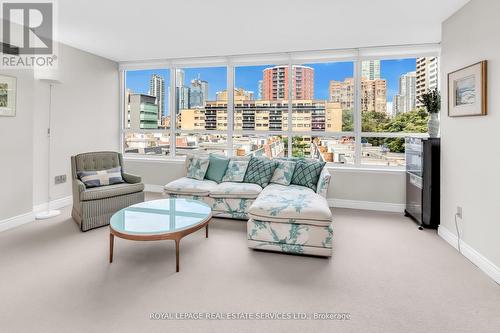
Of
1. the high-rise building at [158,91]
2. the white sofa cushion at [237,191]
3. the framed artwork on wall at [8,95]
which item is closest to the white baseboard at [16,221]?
the framed artwork on wall at [8,95]

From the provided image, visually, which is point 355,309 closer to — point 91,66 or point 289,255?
point 289,255

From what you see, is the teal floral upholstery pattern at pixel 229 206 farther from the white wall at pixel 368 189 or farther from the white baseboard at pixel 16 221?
the white baseboard at pixel 16 221

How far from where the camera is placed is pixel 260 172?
4312mm

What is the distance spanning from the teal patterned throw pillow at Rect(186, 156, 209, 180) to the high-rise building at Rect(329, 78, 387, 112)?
2478mm

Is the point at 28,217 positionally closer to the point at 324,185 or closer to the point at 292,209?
the point at 292,209

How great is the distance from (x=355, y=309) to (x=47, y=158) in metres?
4.65

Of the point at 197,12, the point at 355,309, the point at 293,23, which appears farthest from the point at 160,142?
the point at 355,309

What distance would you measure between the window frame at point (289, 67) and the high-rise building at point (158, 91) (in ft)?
0.63

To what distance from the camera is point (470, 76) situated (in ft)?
9.21

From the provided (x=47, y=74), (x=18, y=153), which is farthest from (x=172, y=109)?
(x=18, y=153)

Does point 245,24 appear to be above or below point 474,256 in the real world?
above

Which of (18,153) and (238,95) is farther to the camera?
(238,95)

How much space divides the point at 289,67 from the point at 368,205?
275 centimetres

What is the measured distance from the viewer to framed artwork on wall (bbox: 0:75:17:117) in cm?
346
